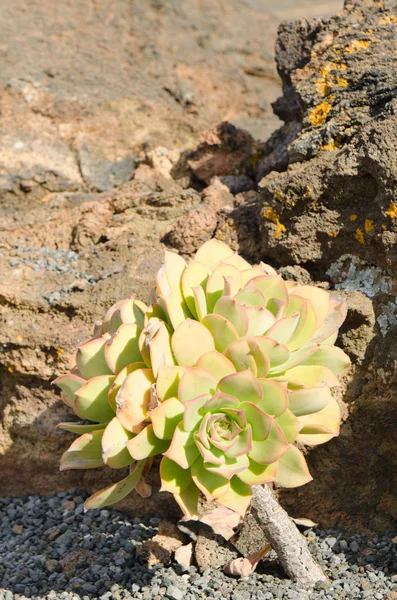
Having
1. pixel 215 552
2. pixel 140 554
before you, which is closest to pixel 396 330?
pixel 215 552

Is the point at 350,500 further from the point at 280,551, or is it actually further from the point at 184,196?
the point at 184,196

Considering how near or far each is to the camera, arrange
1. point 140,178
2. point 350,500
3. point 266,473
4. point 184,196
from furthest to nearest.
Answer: point 140,178 < point 184,196 < point 350,500 < point 266,473

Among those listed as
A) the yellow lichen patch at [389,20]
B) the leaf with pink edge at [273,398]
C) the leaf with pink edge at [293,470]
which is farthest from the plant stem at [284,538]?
the yellow lichen patch at [389,20]

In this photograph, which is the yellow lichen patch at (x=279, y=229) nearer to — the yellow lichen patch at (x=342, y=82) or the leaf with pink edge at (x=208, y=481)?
the yellow lichen patch at (x=342, y=82)

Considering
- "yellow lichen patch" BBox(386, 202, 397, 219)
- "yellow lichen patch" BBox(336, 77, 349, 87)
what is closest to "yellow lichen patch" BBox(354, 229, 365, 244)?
"yellow lichen patch" BBox(386, 202, 397, 219)

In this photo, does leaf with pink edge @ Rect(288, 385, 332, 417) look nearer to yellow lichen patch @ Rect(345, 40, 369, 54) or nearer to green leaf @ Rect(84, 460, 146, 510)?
green leaf @ Rect(84, 460, 146, 510)

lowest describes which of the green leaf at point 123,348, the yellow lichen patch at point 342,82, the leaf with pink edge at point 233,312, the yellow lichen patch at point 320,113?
the green leaf at point 123,348
